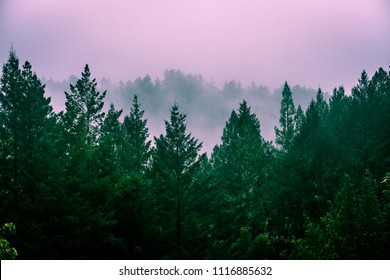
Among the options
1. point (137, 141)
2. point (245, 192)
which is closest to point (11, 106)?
point (137, 141)

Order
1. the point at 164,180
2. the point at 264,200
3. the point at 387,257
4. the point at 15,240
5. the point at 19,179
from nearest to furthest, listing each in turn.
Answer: the point at 387,257 → the point at 15,240 → the point at 19,179 → the point at 164,180 → the point at 264,200

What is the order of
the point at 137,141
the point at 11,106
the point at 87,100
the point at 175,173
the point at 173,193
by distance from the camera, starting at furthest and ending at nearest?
the point at 137,141, the point at 87,100, the point at 11,106, the point at 175,173, the point at 173,193

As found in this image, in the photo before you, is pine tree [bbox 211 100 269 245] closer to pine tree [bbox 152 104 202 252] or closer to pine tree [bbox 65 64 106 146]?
pine tree [bbox 152 104 202 252]

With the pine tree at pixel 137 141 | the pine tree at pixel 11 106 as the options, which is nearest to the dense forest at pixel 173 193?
the pine tree at pixel 11 106

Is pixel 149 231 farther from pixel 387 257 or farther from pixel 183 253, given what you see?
pixel 387 257

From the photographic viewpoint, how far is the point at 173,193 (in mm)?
24312

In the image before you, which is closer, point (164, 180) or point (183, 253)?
point (183, 253)

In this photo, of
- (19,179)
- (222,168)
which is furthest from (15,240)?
(222,168)

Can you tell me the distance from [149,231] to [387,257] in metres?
14.6

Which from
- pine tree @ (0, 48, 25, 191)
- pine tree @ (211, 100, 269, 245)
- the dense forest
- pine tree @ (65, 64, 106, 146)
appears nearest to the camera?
the dense forest

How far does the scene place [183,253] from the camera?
74.0 feet

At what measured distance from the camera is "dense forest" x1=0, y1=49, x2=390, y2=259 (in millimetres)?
17578

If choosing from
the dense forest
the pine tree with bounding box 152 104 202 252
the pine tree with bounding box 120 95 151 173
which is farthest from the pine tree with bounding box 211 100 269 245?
the pine tree with bounding box 120 95 151 173

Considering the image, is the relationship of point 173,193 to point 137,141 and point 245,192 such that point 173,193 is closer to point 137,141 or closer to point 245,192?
point 245,192
